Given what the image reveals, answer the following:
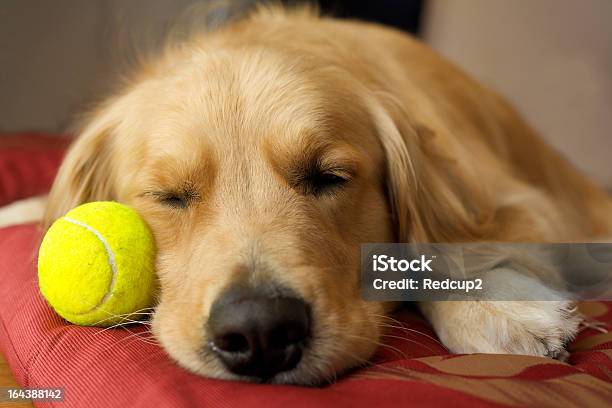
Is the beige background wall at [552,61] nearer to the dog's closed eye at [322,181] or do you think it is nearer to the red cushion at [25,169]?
the dog's closed eye at [322,181]

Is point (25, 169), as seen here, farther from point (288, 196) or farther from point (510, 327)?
point (510, 327)

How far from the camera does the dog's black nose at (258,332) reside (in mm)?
1430

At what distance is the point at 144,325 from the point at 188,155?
455mm

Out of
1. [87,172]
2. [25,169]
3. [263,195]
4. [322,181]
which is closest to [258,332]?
[263,195]

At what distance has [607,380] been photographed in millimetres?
1538

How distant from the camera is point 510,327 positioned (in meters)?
1.73

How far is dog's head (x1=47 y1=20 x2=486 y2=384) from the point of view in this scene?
151cm

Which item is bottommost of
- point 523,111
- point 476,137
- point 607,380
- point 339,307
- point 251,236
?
point 607,380

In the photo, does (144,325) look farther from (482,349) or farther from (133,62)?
(133,62)

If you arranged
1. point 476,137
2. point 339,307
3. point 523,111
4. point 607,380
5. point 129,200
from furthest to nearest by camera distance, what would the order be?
point 523,111 → point 476,137 → point 129,200 → point 339,307 → point 607,380

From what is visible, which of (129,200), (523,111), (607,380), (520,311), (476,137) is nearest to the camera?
(607,380)

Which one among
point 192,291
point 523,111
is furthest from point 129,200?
point 523,111

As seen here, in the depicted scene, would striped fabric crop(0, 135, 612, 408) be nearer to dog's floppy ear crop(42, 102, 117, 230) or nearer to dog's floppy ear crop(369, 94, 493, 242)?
dog's floppy ear crop(369, 94, 493, 242)

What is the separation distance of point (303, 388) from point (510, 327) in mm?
612
